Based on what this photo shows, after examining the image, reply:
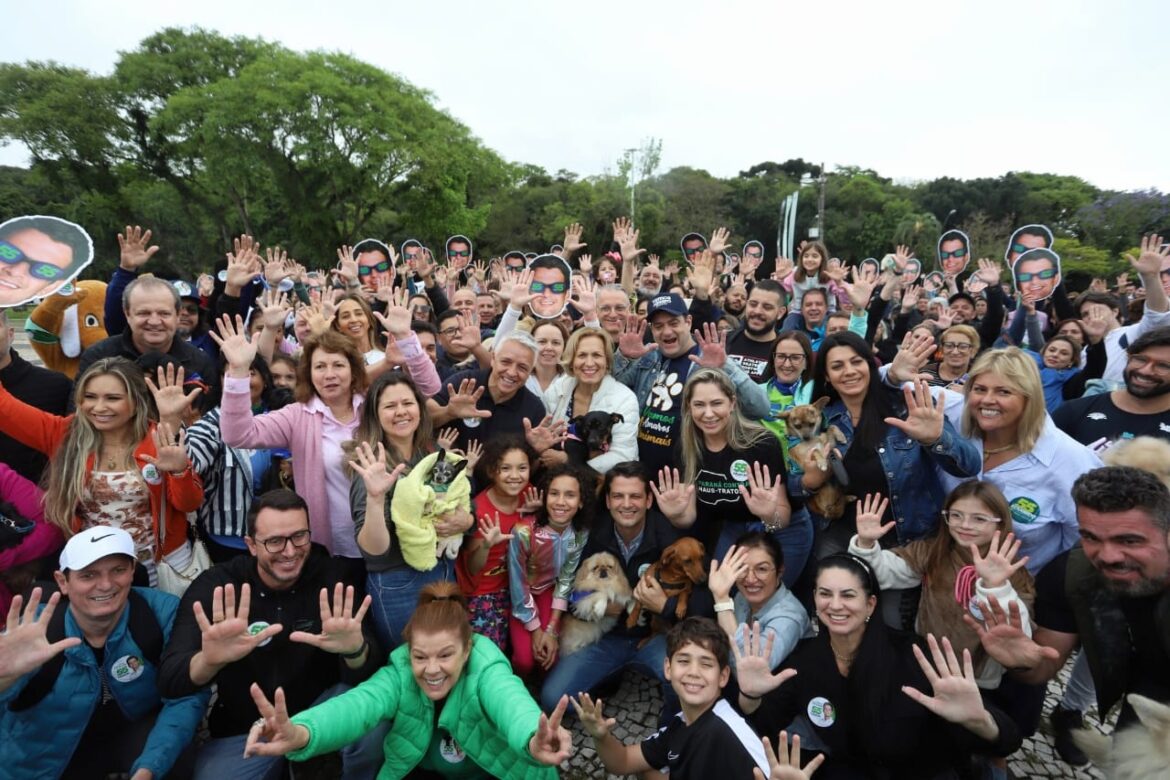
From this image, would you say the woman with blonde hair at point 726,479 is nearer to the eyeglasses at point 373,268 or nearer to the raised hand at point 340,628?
the raised hand at point 340,628

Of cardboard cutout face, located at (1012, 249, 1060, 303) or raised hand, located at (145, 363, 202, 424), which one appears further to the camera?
cardboard cutout face, located at (1012, 249, 1060, 303)

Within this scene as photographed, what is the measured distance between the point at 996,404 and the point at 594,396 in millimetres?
2438

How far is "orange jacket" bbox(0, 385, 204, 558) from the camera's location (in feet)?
10.5

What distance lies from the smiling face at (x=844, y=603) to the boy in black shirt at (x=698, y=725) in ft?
1.64

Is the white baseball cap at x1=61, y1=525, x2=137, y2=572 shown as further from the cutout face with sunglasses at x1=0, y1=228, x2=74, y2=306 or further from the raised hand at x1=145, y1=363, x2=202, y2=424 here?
the cutout face with sunglasses at x1=0, y1=228, x2=74, y2=306

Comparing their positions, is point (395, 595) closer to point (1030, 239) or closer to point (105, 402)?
point (105, 402)

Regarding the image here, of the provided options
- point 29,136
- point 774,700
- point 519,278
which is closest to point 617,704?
point 774,700

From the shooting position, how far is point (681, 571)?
347 centimetres

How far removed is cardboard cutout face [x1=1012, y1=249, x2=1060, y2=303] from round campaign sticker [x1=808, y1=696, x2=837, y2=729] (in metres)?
5.23

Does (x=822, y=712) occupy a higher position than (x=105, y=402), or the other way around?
(x=105, y=402)

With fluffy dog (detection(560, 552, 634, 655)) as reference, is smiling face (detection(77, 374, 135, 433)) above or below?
above

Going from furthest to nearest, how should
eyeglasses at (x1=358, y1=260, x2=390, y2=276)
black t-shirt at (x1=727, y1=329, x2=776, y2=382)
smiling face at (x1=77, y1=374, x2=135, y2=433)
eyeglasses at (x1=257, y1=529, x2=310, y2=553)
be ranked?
eyeglasses at (x1=358, y1=260, x2=390, y2=276) < black t-shirt at (x1=727, y1=329, x2=776, y2=382) < smiling face at (x1=77, y1=374, x2=135, y2=433) < eyeglasses at (x1=257, y1=529, x2=310, y2=553)

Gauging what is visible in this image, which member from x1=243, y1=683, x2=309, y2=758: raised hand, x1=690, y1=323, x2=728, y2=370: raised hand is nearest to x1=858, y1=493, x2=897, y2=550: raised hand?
x1=690, y1=323, x2=728, y2=370: raised hand

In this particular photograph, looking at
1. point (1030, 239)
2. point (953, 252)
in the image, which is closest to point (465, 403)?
point (1030, 239)
